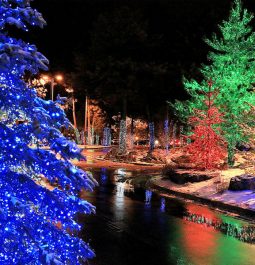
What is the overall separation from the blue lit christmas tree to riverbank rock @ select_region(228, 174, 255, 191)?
12.3 m

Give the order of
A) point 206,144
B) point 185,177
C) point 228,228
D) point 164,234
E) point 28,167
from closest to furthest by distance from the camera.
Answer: point 28,167
point 164,234
point 228,228
point 185,177
point 206,144

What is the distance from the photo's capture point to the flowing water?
8.38 meters

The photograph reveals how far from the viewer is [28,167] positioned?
4.80m

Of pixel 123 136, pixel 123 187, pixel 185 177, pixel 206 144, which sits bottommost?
pixel 123 187

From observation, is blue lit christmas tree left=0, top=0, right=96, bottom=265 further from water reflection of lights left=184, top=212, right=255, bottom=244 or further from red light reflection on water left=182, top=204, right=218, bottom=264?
water reflection of lights left=184, top=212, right=255, bottom=244

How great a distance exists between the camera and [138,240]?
9742 millimetres

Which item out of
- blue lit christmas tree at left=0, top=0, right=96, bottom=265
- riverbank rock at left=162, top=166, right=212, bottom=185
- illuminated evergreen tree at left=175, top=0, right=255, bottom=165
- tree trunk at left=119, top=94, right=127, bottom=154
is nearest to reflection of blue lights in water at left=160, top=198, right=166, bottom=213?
riverbank rock at left=162, top=166, right=212, bottom=185

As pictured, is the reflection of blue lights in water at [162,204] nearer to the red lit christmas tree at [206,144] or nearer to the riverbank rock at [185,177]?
the riverbank rock at [185,177]

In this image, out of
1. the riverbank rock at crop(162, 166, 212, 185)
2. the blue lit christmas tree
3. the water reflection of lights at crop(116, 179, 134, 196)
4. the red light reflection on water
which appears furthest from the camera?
the riverbank rock at crop(162, 166, 212, 185)

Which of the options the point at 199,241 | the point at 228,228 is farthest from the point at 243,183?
the point at 199,241

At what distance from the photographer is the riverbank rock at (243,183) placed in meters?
16.3

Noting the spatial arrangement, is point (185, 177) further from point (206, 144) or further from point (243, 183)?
point (243, 183)

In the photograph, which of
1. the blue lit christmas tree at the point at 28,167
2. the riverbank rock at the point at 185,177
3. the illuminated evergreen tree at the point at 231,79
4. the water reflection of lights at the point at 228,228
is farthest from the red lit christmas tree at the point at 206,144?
the blue lit christmas tree at the point at 28,167

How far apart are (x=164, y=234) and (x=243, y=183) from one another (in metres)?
6.92
